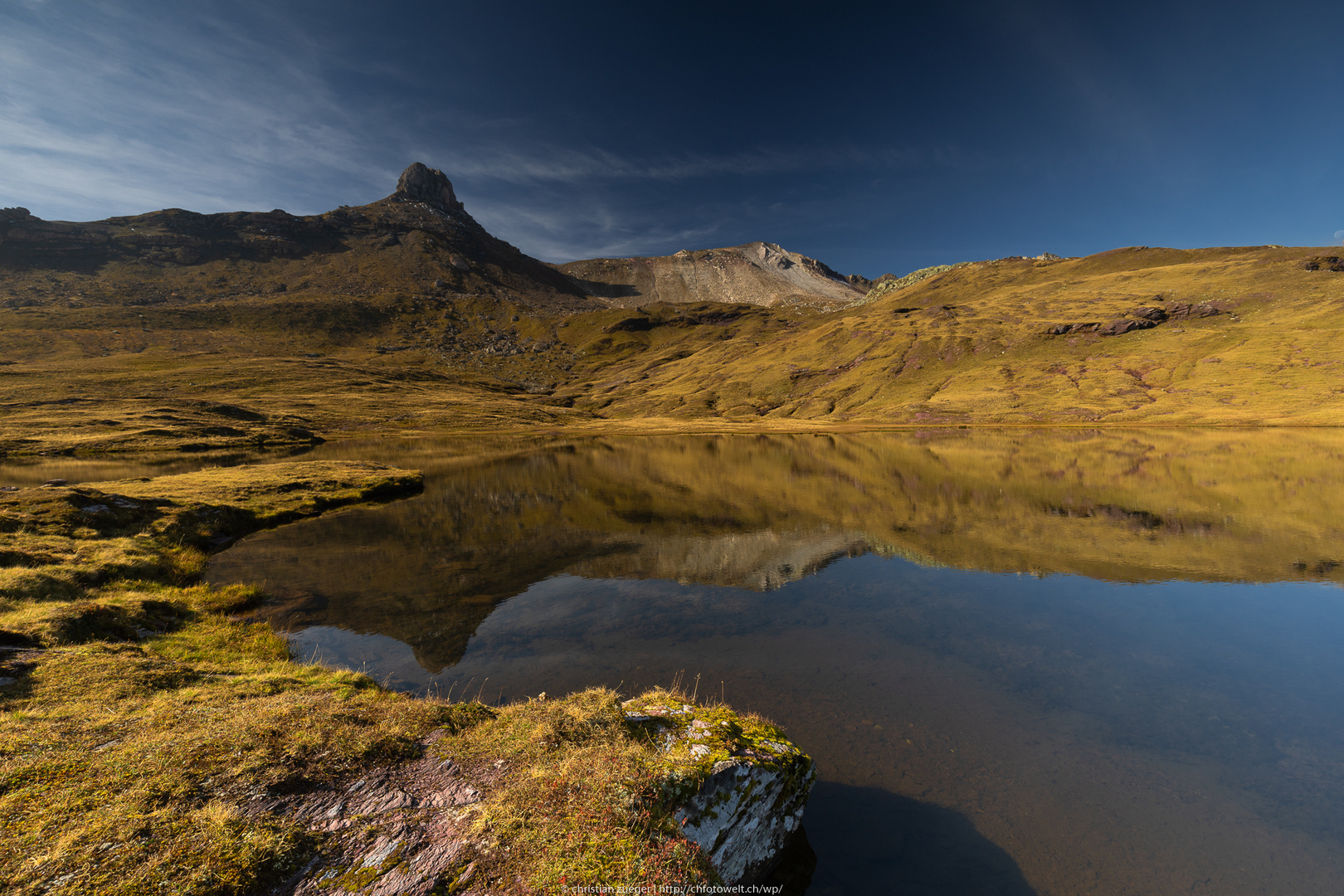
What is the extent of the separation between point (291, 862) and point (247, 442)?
130917mm

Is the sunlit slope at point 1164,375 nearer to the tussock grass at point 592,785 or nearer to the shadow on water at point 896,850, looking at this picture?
the shadow on water at point 896,850

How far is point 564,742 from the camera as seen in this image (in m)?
9.62

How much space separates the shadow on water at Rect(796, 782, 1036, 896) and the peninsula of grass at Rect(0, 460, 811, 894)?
1.98 m

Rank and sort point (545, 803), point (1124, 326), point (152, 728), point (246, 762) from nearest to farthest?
point (545, 803) < point (246, 762) < point (152, 728) < point (1124, 326)

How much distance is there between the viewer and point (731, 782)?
9117 mm

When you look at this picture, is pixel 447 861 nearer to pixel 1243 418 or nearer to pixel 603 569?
pixel 603 569

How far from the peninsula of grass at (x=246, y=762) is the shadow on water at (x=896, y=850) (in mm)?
1984

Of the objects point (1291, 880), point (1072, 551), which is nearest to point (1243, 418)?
point (1072, 551)

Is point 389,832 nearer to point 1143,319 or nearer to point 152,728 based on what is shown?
point 152,728

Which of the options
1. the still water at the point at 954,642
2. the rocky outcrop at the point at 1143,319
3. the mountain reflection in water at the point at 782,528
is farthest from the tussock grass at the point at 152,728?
the rocky outcrop at the point at 1143,319

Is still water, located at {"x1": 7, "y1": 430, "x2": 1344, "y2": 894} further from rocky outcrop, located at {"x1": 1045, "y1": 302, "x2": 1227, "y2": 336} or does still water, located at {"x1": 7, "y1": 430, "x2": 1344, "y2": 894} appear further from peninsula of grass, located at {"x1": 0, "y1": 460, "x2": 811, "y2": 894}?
rocky outcrop, located at {"x1": 1045, "y1": 302, "x2": 1227, "y2": 336}

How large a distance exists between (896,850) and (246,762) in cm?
1343

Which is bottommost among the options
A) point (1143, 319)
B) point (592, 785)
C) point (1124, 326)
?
point (592, 785)

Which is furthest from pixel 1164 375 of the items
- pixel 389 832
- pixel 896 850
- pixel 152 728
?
pixel 152 728
